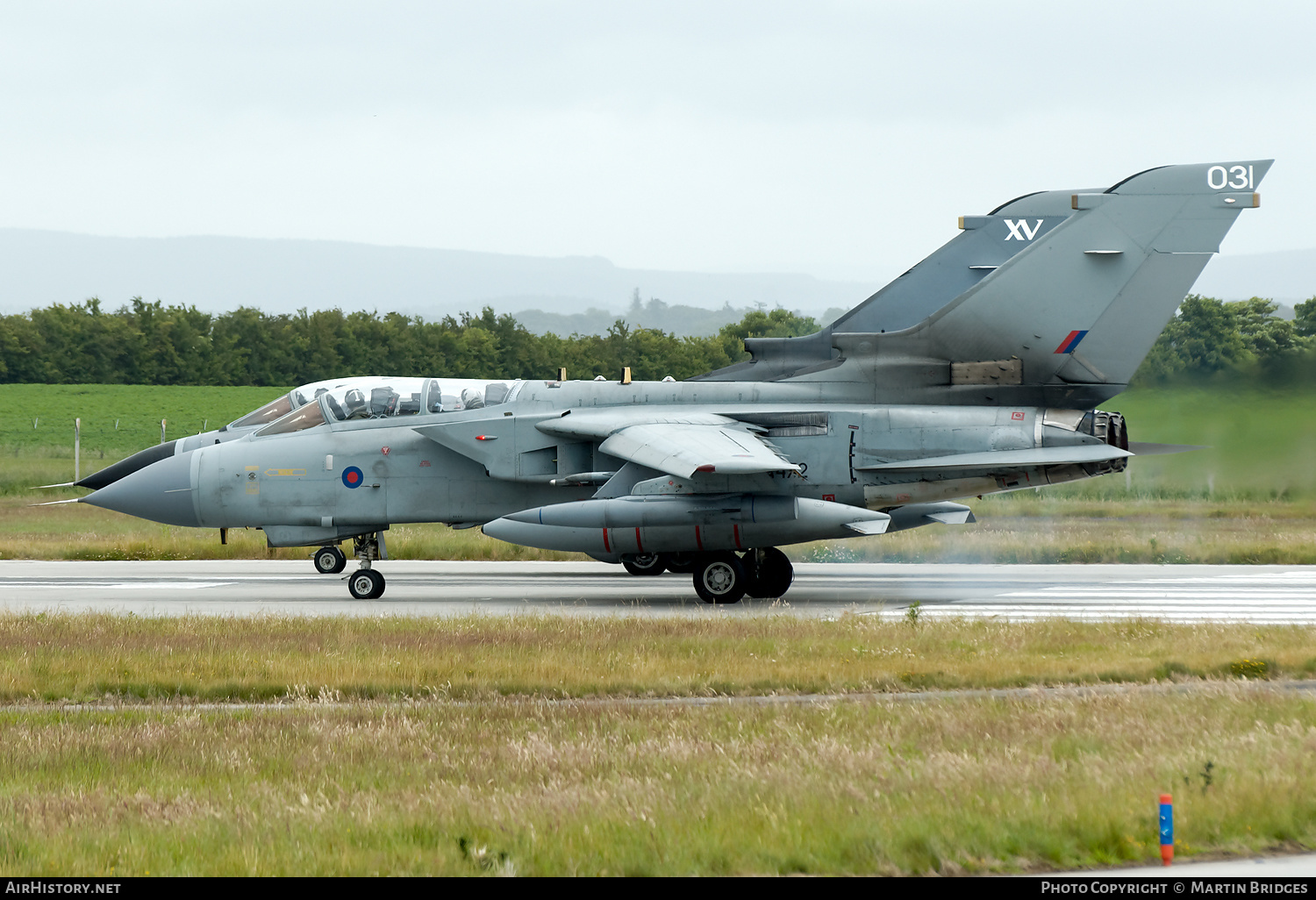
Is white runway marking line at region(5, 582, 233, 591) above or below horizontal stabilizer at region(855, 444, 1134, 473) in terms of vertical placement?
below

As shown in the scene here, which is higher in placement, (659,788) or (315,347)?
(315,347)

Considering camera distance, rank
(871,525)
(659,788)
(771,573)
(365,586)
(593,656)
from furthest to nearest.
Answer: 1. (365,586)
2. (771,573)
3. (871,525)
4. (593,656)
5. (659,788)

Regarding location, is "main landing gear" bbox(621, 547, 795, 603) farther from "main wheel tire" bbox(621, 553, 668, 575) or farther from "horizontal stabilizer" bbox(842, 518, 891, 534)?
"main wheel tire" bbox(621, 553, 668, 575)

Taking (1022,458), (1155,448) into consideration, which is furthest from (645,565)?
(1155,448)

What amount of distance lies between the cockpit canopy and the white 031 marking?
10.4m

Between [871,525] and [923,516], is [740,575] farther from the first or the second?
[923,516]

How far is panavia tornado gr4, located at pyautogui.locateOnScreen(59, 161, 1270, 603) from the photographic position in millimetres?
16922

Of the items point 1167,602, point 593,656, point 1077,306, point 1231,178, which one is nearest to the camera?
point 593,656

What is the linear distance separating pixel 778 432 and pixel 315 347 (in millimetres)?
52181

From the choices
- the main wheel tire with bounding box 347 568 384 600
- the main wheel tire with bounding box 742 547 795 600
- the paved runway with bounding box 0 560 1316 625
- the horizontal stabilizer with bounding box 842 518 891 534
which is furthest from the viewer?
the main wheel tire with bounding box 347 568 384 600

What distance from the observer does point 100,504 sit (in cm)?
1909

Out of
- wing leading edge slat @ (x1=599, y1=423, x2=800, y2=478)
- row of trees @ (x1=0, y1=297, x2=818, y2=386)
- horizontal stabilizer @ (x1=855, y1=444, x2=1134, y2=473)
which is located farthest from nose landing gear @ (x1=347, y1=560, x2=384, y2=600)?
row of trees @ (x1=0, y1=297, x2=818, y2=386)

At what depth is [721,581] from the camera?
17.6m

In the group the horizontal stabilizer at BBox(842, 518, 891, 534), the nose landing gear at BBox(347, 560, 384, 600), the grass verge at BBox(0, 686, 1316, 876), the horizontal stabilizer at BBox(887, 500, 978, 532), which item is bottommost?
the nose landing gear at BBox(347, 560, 384, 600)
